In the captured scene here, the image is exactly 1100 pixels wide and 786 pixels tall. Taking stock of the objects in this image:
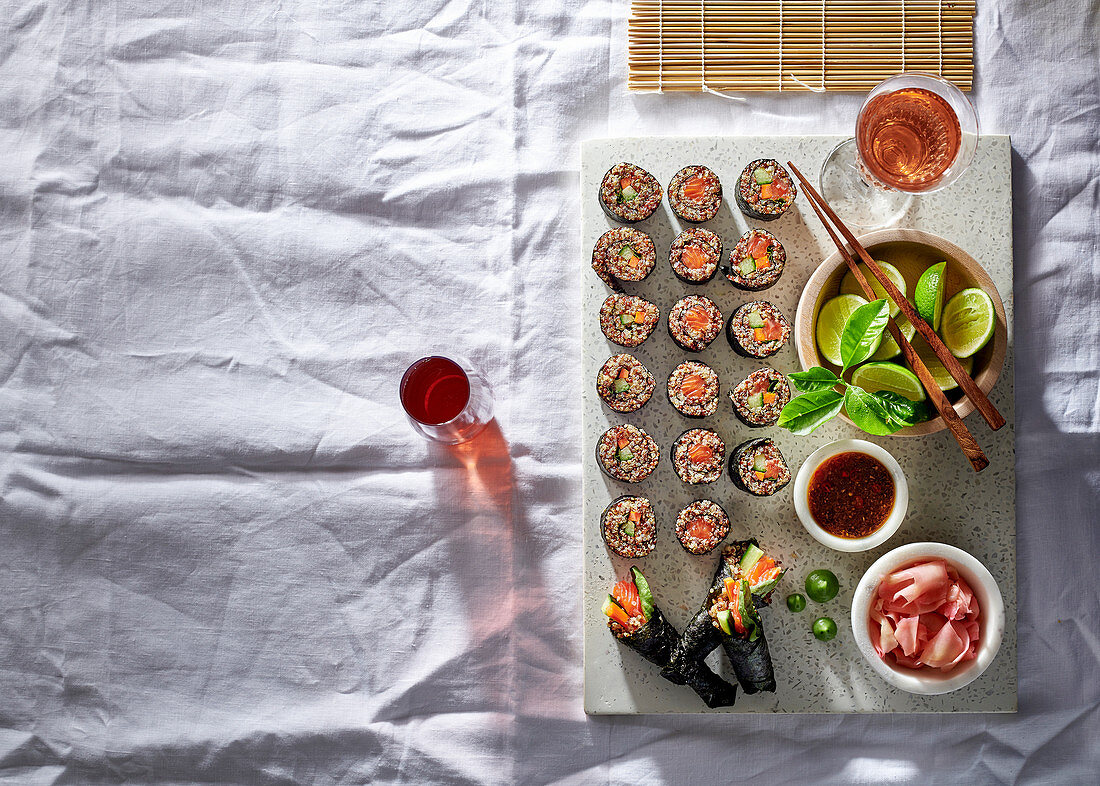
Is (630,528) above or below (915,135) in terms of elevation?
below

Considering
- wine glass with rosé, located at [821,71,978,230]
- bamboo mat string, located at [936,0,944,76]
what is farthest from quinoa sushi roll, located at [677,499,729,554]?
bamboo mat string, located at [936,0,944,76]

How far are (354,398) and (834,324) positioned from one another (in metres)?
0.96

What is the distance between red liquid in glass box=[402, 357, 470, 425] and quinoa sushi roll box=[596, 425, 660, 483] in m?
0.28

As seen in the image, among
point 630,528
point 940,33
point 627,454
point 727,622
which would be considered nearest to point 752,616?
point 727,622

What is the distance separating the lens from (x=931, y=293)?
1411mm

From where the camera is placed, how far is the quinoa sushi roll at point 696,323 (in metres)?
1.53

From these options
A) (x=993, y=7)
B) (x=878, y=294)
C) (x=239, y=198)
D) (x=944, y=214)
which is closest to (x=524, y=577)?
(x=878, y=294)

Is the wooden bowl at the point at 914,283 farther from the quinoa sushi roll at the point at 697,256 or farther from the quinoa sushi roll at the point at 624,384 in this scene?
the quinoa sushi roll at the point at 624,384

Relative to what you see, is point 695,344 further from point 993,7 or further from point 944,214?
point 993,7

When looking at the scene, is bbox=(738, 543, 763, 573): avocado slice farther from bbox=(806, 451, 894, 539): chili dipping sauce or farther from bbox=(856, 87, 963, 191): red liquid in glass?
bbox=(856, 87, 963, 191): red liquid in glass

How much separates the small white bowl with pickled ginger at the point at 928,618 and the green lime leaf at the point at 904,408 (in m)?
0.23

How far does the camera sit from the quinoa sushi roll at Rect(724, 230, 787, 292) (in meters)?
1.53

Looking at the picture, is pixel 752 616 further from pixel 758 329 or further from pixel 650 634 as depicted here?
pixel 758 329

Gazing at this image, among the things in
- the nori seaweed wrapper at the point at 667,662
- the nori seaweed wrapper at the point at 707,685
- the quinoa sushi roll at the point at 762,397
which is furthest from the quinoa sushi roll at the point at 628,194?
the nori seaweed wrapper at the point at 707,685
